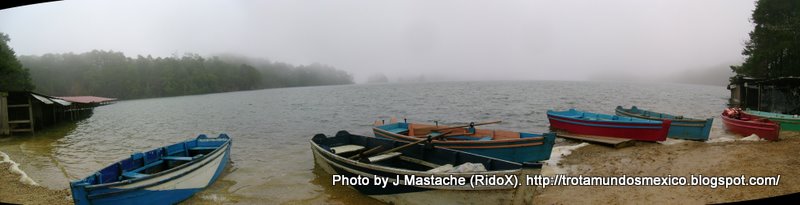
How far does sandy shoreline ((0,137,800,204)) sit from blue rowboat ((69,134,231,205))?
1754mm

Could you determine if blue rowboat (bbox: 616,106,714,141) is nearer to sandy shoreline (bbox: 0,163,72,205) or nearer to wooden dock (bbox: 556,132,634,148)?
wooden dock (bbox: 556,132,634,148)

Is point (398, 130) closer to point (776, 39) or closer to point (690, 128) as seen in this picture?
point (690, 128)

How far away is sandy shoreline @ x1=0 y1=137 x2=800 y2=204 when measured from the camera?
7637mm

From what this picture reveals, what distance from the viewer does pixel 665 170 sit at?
390 inches

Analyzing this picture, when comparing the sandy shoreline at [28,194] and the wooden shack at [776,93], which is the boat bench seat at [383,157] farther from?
the wooden shack at [776,93]

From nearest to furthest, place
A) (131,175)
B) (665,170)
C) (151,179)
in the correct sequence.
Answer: (151,179) < (131,175) < (665,170)

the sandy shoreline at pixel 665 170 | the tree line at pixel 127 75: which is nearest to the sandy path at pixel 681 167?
the sandy shoreline at pixel 665 170

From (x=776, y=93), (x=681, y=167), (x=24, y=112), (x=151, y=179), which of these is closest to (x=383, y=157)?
(x=151, y=179)

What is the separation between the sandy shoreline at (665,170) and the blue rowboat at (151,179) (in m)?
1.75

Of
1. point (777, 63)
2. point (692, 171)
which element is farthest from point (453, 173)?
point (777, 63)

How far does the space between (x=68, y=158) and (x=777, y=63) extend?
4499 centimetres

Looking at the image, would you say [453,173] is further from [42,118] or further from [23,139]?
[42,118]

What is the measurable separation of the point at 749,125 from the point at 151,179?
19596mm

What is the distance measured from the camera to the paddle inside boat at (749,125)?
13227mm
